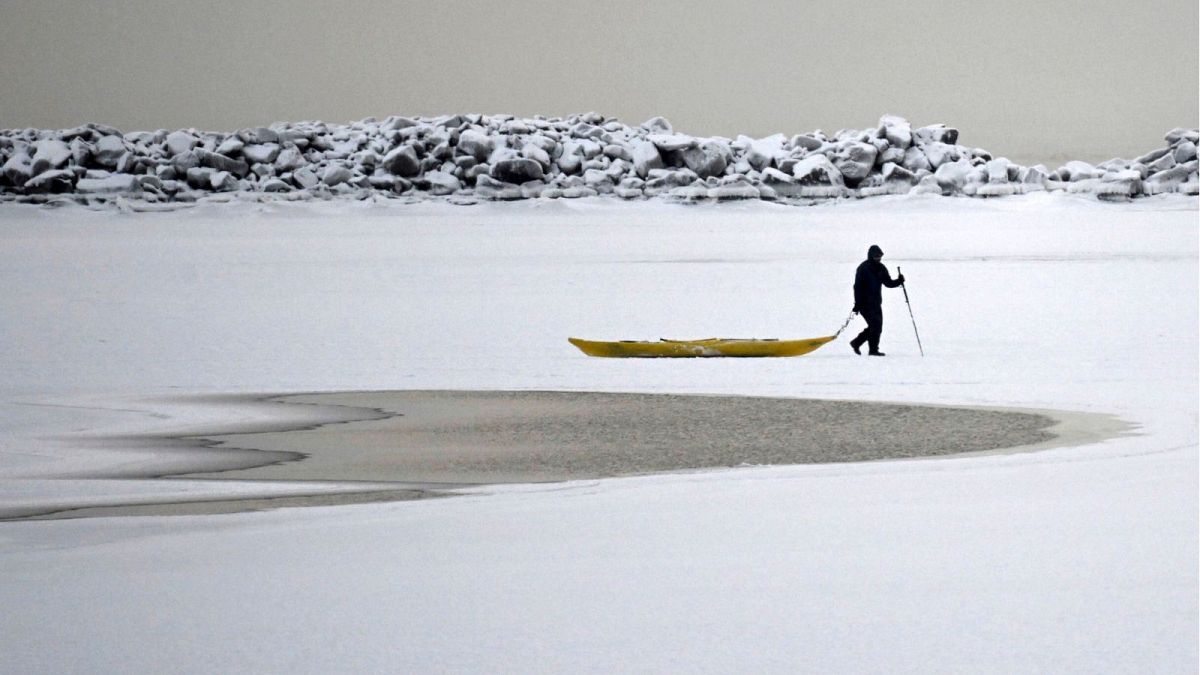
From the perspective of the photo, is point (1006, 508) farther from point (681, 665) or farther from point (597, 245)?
point (597, 245)

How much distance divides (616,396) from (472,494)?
4774 mm

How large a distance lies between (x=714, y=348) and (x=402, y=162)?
334ft

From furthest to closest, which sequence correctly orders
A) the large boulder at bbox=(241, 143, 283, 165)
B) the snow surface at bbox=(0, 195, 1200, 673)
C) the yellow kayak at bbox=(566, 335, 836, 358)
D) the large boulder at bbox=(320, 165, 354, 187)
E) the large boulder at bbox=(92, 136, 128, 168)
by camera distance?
1. the large boulder at bbox=(92, 136, 128, 168)
2. the large boulder at bbox=(241, 143, 283, 165)
3. the large boulder at bbox=(320, 165, 354, 187)
4. the yellow kayak at bbox=(566, 335, 836, 358)
5. the snow surface at bbox=(0, 195, 1200, 673)

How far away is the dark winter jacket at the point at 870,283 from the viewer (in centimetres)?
1708

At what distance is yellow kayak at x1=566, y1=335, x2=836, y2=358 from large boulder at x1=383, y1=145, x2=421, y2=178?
332 feet

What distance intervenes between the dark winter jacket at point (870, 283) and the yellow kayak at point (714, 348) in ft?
1.73

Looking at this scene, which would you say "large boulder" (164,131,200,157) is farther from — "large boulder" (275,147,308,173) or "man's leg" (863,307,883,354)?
"man's leg" (863,307,883,354)

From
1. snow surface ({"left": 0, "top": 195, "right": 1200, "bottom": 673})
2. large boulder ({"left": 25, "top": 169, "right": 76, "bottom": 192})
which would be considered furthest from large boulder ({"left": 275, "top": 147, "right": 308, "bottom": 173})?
snow surface ({"left": 0, "top": 195, "right": 1200, "bottom": 673})

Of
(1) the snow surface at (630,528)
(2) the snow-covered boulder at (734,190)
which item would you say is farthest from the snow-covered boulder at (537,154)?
(1) the snow surface at (630,528)

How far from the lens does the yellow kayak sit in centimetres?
1700

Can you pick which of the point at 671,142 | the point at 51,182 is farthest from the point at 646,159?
the point at 51,182

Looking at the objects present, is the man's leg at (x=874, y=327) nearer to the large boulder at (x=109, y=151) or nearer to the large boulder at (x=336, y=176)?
the large boulder at (x=336, y=176)

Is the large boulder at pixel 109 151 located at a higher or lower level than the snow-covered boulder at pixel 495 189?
higher

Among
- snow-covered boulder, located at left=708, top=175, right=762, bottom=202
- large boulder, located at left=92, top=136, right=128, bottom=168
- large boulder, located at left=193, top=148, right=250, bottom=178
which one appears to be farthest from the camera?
large boulder, located at left=92, top=136, right=128, bottom=168
